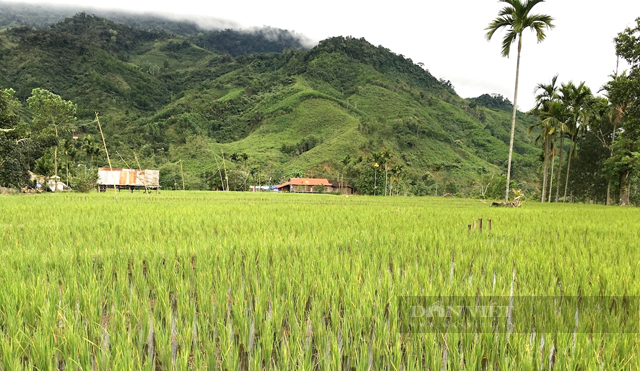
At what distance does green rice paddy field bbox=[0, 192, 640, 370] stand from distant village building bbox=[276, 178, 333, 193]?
5497 cm

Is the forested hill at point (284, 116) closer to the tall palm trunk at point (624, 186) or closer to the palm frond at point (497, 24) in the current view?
the tall palm trunk at point (624, 186)

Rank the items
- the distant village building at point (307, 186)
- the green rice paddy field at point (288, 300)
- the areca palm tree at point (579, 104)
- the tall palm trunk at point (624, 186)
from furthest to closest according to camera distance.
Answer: the distant village building at point (307, 186)
the areca palm tree at point (579, 104)
the tall palm trunk at point (624, 186)
the green rice paddy field at point (288, 300)

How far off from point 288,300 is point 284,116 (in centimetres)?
9477

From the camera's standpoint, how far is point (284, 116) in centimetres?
9425

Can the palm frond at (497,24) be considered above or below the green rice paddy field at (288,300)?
above

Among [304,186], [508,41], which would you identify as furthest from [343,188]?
[508,41]

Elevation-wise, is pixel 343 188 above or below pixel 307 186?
above

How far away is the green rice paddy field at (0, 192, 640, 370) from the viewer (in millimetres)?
1697

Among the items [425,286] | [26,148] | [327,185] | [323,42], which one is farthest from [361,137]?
[323,42]

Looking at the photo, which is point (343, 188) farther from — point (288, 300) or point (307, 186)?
point (288, 300)

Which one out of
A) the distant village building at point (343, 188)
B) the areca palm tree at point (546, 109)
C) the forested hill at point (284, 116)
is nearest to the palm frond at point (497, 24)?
the areca palm tree at point (546, 109)

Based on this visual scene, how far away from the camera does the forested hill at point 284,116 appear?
213ft

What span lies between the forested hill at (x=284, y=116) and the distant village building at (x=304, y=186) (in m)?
4.56

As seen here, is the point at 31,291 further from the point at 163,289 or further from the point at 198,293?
the point at 198,293
